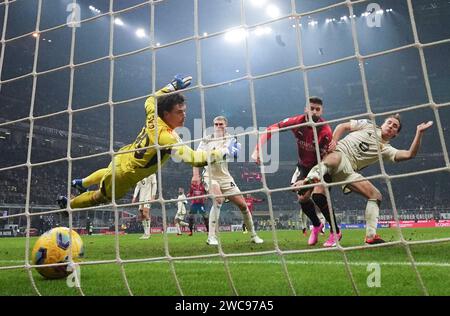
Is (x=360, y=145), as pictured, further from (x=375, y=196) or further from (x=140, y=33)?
(x=140, y=33)

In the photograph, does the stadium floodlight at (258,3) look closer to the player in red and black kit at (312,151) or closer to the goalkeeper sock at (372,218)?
the player in red and black kit at (312,151)

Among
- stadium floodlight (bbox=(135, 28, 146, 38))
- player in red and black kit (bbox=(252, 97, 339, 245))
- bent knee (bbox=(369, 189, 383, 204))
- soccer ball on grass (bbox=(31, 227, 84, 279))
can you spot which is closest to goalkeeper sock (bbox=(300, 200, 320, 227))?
player in red and black kit (bbox=(252, 97, 339, 245))

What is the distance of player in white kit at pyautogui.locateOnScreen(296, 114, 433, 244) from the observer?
504 cm

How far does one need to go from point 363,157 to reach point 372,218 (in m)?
0.97

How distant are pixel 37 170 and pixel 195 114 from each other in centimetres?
1116

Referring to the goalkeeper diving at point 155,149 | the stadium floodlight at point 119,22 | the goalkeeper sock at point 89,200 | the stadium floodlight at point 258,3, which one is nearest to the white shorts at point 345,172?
the goalkeeper diving at point 155,149

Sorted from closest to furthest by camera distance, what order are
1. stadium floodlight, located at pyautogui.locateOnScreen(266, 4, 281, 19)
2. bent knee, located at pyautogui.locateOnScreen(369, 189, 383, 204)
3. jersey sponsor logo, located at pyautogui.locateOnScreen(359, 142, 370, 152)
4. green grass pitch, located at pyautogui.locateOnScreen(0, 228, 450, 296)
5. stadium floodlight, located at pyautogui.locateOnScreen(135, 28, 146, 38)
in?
green grass pitch, located at pyautogui.locateOnScreen(0, 228, 450, 296)
bent knee, located at pyautogui.locateOnScreen(369, 189, 383, 204)
jersey sponsor logo, located at pyautogui.locateOnScreen(359, 142, 370, 152)
stadium floodlight, located at pyautogui.locateOnScreen(266, 4, 281, 19)
stadium floodlight, located at pyautogui.locateOnScreen(135, 28, 146, 38)

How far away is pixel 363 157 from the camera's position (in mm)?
5715

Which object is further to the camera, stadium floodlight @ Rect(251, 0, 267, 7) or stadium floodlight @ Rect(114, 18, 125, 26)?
stadium floodlight @ Rect(114, 18, 125, 26)

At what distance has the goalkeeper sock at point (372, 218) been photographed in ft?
16.4

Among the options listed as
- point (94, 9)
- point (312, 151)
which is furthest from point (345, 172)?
point (94, 9)

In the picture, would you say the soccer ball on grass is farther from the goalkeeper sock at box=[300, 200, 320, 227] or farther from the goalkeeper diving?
the goalkeeper sock at box=[300, 200, 320, 227]

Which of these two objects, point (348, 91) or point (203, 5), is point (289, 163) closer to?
point (348, 91)

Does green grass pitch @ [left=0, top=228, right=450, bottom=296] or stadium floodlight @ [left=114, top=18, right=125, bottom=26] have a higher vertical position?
stadium floodlight @ [left=114, top=18, right=125, bottom=26]
